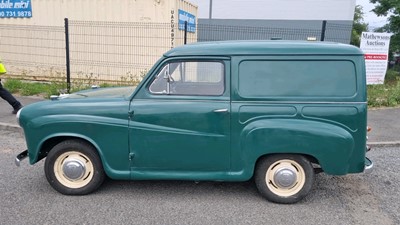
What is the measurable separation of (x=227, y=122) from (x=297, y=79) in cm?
88

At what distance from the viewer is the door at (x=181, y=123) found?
11.5ft

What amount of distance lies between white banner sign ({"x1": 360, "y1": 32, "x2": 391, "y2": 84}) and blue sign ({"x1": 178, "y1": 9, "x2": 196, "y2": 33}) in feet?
18.4

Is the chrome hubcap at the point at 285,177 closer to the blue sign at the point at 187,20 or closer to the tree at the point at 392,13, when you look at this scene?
the blue sign at the point at 187,20

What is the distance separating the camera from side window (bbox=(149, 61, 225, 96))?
142 inches

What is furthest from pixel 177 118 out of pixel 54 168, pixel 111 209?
pixel 54 168

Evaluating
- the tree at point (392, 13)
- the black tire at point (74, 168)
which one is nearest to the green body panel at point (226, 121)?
the black tire at point (74, 168)

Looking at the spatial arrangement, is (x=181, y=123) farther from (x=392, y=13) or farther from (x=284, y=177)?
(x=392, y=13)

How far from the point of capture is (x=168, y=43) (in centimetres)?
961

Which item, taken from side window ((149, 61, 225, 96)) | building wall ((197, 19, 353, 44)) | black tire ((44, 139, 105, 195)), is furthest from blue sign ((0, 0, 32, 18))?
side window ((149, 61, 225, 96))

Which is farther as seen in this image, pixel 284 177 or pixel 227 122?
pixel 284 177

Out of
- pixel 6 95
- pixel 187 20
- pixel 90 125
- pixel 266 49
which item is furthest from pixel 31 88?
pixel 266 49

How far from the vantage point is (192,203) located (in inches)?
143

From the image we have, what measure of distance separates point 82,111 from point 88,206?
3.41 feet

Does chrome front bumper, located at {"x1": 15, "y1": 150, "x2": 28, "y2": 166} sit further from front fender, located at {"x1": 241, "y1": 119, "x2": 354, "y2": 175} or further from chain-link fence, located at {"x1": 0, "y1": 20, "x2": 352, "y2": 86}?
chain-link fence, located at {"x1": 0, "y1": 20, "x2": 352, "y2": 86}
